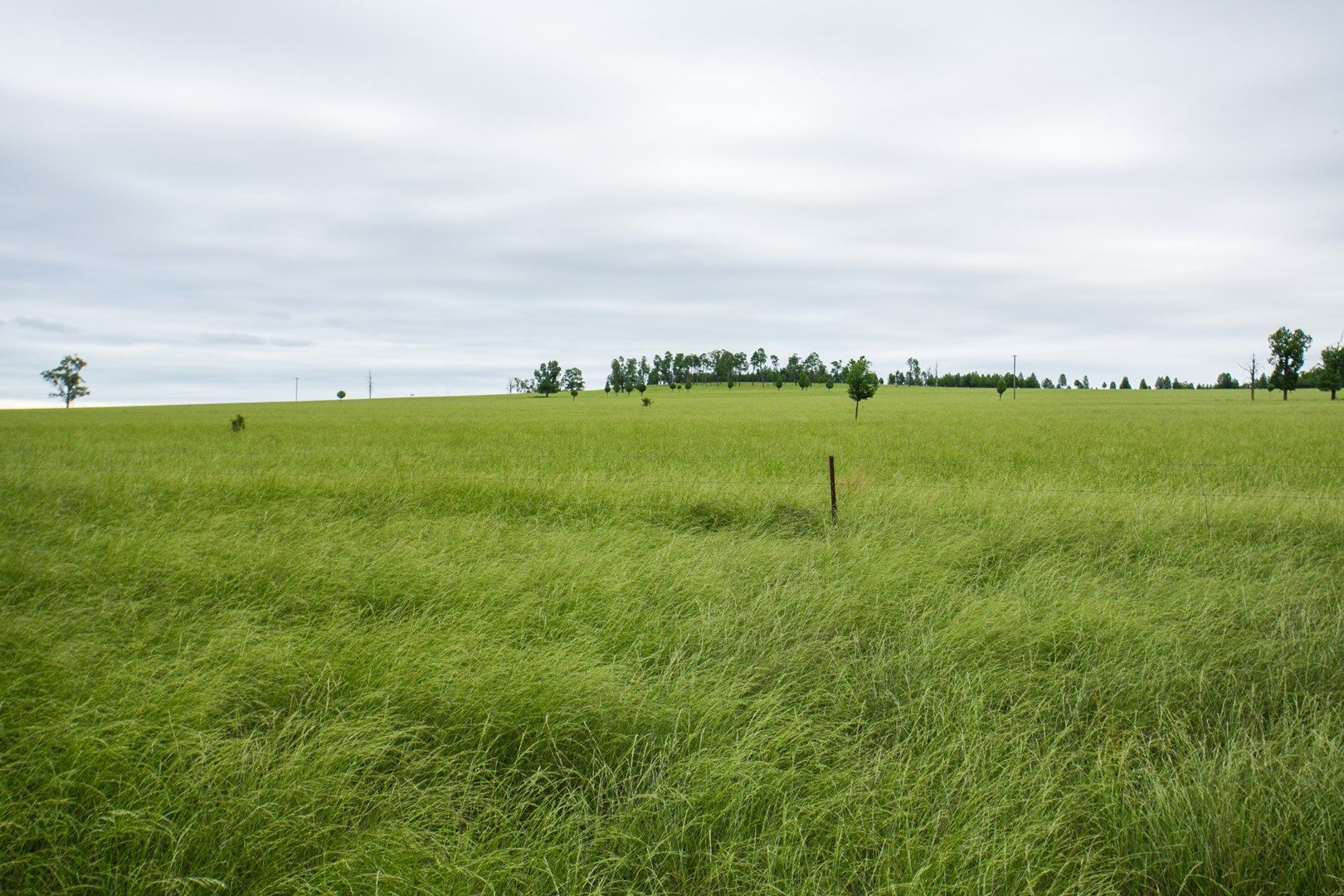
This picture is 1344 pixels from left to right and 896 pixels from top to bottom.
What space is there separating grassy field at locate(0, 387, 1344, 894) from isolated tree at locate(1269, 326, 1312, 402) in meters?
102

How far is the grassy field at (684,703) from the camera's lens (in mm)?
2979

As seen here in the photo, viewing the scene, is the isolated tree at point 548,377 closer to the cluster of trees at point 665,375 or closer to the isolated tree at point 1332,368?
the cluster of trees at point 665,375

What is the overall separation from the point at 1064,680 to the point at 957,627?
806 mm

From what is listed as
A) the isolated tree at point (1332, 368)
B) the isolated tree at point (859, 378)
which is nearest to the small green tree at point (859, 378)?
the isolated tree at point (859, 378)

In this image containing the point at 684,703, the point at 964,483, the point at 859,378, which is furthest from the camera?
the point at 859,378

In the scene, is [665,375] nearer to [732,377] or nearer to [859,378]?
[732,377]

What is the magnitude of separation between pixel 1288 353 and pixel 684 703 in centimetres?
11161

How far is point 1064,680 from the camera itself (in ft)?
15.2

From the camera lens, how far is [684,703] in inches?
162

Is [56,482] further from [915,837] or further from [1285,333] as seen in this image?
[1285,333]

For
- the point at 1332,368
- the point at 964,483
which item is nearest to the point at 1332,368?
the point at 1332,368

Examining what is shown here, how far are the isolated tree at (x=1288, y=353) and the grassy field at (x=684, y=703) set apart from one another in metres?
102

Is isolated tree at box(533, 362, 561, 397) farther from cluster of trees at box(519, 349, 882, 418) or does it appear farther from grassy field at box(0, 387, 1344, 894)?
grassy field at box(0, 387, 1344, 894)

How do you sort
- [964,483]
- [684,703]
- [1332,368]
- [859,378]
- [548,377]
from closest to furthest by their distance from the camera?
1. [684,703]
2. [964,483]
3. [859,378]
4. [1332,368]
5. [548,377]
